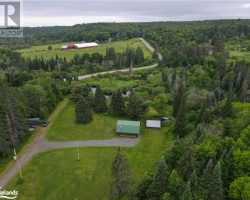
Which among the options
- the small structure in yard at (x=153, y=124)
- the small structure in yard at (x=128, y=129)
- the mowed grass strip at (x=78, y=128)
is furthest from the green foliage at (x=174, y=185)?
the small structure in yard at (x=153, y=124)

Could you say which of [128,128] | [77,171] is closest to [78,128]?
[128,128]

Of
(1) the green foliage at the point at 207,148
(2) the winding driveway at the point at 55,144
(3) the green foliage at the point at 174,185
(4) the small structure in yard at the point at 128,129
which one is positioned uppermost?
(1) the green foliage at the point at 207,148

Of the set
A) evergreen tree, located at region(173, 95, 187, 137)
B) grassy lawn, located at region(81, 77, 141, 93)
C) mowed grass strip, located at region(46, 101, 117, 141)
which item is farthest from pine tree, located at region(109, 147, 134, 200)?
grassy lawn, located at region(81, 77, 141, 93)

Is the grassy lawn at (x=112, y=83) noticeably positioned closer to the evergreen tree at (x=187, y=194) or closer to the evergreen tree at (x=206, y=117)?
the evergreen tree at (x=206, y=117)

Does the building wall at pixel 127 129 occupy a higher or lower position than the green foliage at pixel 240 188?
higher

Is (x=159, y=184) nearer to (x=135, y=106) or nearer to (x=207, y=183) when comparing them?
(x=207, y=183)
